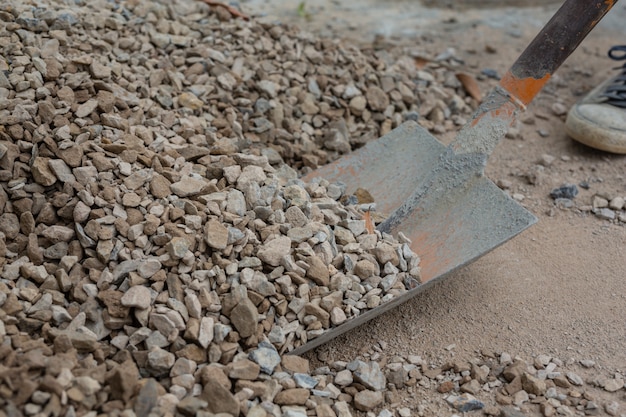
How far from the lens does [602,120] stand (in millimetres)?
3266

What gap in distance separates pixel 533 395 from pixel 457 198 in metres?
0.84

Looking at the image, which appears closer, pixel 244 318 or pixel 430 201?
pixel 244 318

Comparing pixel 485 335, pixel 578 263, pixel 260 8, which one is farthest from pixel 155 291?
pixel 260 8

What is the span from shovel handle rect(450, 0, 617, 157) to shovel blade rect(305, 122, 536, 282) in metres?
0.18

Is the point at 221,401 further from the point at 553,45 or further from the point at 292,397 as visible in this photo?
the point at 553,45

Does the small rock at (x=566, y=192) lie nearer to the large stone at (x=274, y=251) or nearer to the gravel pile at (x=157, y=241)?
the gravel pile at (x=157, y=241)

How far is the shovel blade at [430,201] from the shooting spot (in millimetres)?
2545

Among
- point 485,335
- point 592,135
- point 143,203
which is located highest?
point 592,135

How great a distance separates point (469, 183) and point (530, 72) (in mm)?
500

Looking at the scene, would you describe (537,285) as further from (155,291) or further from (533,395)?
(155,291)

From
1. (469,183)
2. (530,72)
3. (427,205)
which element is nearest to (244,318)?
(427,205)

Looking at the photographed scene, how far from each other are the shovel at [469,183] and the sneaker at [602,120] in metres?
0.67

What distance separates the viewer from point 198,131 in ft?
9.70

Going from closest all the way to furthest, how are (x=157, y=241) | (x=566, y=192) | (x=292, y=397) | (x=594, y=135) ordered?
(x=292, y=397)
(x=157, y=241)
(x=566, y=192)
(x=594, y=135)
